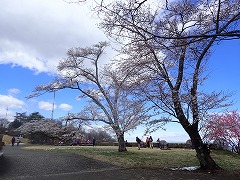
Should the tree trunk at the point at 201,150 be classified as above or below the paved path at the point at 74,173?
above

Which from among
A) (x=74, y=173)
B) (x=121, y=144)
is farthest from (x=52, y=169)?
(x=121, y=144)

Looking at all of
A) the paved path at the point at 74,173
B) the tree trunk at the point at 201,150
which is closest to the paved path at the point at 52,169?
the paved path at the point at 74,173

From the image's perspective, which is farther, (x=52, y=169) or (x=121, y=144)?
(x=121, y=144)

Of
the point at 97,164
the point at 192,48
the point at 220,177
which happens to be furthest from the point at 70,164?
the point at 192,48

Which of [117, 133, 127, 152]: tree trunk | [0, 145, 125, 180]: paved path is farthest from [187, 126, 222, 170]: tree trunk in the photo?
[117, 133, 127, 152]: tree trunk

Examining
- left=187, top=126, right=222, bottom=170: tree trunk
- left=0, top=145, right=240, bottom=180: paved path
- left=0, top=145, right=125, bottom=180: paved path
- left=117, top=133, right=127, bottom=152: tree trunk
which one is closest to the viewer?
left=0, top=145, right=240, bottom=180: paved path

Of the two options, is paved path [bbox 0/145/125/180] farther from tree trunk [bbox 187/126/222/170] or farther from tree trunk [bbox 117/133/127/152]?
tree trunk [bbox 117/133/127/152]

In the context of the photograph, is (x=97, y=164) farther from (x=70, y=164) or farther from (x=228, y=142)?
(x=228, y=142)

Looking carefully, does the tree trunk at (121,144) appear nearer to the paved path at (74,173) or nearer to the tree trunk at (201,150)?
the paved path at (74,173)

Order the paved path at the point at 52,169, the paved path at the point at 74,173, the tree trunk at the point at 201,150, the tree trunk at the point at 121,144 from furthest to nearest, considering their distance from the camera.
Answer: the tree trunk at the point at 121,144, the tree trunk at the point at 201,150, the paved path at the point at 52,169, the paved path at the point at 74,173

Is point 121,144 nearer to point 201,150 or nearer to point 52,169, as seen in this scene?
point 52,169

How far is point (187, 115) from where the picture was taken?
12.7 m


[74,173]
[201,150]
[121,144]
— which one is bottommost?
[74,173]

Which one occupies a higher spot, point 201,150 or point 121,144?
point 121,144
